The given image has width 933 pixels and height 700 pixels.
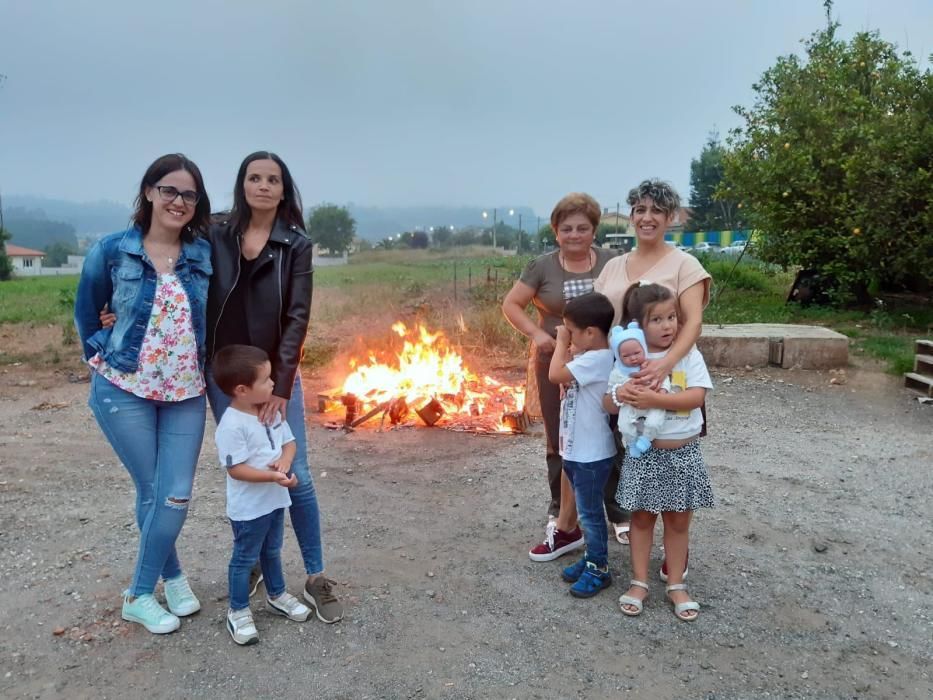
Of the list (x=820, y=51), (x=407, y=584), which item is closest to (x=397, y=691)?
(x=407, y=584)

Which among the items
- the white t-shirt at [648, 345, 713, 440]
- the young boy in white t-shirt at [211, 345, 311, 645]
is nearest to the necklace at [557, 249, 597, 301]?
the white t-shirt at [648, 345, 713, 440]

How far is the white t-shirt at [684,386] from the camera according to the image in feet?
9.45

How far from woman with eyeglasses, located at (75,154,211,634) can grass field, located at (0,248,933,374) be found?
18.1 ft

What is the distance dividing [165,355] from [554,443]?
1.92m

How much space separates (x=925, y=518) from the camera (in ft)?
13.6

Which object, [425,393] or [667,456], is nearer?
[667,456]

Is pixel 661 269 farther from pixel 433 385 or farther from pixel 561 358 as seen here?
pixel 433 385

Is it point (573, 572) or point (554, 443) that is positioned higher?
point (554, 443)

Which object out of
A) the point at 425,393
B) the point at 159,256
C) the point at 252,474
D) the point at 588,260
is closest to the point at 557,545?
the point at 588,260

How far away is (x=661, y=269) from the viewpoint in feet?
9.92

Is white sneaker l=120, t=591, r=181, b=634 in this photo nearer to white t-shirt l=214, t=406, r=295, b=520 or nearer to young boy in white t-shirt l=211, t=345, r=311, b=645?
young boy in white t-shirt l=211, t=345, r=311, b=645

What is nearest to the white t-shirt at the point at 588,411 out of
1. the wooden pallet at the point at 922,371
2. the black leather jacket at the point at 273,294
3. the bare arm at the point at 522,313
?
the bare arm at the point at 522,313

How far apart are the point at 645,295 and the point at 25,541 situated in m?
3.59

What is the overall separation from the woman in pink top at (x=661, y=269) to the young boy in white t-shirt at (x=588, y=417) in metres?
0.17
